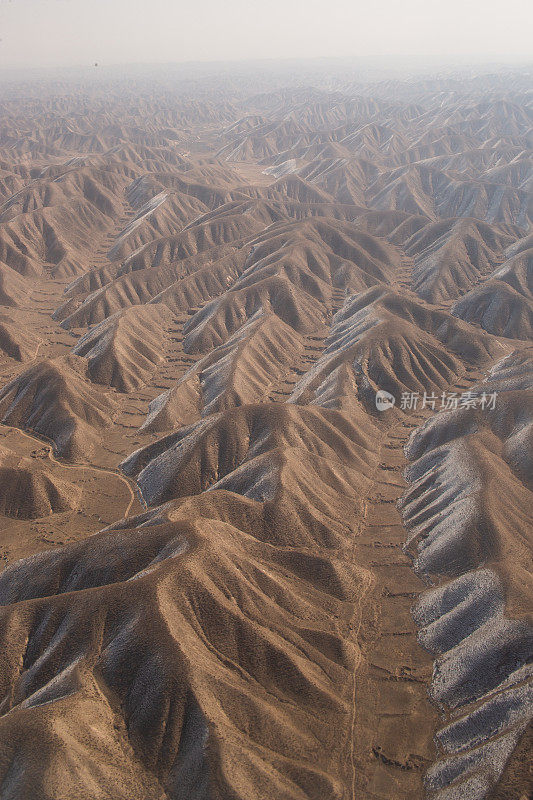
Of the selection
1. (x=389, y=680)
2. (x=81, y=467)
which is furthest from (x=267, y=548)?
(x=81, y=467)

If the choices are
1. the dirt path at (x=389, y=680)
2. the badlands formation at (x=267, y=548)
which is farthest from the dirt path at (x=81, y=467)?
the dirt path at (x=389, y=680)

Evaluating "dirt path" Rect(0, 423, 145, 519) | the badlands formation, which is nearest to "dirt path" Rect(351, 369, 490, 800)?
the badlands formation

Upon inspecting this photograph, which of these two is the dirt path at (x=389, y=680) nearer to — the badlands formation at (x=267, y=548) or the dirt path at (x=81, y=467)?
the badlands formation at (x=267, y=548)

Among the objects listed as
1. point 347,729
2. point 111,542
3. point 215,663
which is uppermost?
point 111,542

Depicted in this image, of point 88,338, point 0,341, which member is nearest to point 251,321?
point 88,338

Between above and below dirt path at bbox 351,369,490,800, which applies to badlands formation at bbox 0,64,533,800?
above

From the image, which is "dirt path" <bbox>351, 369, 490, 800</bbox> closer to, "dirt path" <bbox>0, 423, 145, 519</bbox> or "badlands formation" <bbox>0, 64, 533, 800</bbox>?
"badlands formation" <bbox>0, 64, 533, 800</bbox>

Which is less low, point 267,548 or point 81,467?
point 267,548

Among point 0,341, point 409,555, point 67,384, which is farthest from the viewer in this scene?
point 0,341

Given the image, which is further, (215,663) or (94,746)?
(215,663)

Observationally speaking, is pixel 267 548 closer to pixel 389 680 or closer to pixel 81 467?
pixel 389 680

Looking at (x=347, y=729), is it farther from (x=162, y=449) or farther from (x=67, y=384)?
(x=67, y=384)
